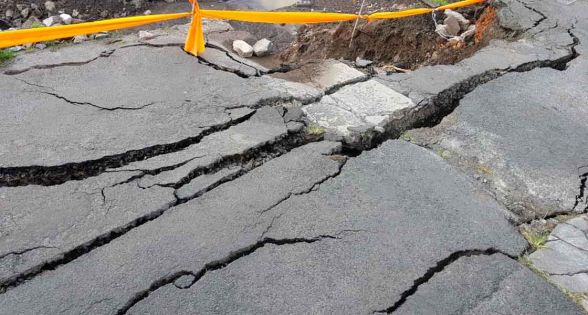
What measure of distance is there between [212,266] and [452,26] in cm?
489

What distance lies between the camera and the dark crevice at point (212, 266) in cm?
243

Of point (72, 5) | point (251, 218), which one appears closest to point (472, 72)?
point (251, 218)

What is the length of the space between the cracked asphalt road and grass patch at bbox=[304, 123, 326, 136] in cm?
3

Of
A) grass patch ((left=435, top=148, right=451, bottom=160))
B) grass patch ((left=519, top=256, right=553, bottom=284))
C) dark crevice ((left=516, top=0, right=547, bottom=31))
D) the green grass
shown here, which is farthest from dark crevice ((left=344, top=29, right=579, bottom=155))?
the green grass

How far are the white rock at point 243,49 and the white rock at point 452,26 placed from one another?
8.83ft

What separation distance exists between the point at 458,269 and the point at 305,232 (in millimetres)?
952

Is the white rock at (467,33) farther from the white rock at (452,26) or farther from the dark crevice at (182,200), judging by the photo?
the dark crevice at (182,200)

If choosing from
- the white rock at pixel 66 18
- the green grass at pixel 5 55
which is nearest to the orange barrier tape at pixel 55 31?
the green grass at pixel 5 55

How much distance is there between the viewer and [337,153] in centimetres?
356

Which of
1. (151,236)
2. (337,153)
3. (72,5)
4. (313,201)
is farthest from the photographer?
(72,5)

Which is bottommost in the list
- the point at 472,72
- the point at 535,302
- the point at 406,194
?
the point at 535,302

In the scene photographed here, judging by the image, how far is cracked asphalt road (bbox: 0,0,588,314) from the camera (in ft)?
8.32

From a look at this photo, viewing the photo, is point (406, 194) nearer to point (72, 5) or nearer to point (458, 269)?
point (458, 269)

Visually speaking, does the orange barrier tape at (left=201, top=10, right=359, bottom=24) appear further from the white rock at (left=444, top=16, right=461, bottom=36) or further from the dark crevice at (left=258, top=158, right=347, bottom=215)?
the dark crevice at (left=258, top=158, right=347, bottom=215)
